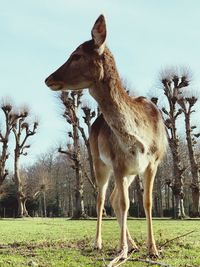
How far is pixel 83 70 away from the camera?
6.26 metres

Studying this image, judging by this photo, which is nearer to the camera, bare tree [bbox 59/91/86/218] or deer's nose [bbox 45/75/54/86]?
deer's nose [bbox 45/75/54/86]

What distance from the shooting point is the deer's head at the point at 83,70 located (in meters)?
6.19

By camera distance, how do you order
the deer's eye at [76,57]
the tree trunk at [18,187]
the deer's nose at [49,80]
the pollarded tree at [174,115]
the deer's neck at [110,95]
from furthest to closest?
the tree trunk at [18,187]
the pollarded tree at [174,115]
the deer's eye at [76,57]
the deer's nose at [49,80]
the deer's neck at [110,95]

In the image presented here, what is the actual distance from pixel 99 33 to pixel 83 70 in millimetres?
564

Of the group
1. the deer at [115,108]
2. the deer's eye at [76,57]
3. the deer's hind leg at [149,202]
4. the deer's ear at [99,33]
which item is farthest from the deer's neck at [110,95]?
the deer's hind leg at [149,202]

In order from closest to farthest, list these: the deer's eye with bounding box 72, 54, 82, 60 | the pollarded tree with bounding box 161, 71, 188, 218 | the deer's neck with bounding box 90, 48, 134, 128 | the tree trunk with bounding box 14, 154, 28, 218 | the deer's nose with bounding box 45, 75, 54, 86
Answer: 1. the deer's neck with bounding box 90, 48, 134, 128
2. the deer's nose with bounding box 45, 75, 54, 86
3. the deer's eye with bounding box 72, 54, 82, 60
4. the pollarded tree with bounding box 161, 71, 188, 218
5. the tree trunk with bounding box 14, 154, 28, 218

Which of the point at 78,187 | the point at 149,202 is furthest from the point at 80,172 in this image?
the point at 149,202

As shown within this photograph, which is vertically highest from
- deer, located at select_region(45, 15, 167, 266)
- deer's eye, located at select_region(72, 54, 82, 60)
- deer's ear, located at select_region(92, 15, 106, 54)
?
deer's ear, located at select_region(92, 15, 106, 54)

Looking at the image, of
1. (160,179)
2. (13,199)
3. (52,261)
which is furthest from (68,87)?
(13,199)

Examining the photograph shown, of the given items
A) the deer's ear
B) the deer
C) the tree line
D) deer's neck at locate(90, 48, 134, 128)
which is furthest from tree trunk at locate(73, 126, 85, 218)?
the deer's ear

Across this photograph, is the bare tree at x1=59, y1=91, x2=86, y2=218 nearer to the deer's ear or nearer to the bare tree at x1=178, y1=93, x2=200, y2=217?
the bare tree at x1=178, y1=93, x2=200, y2=217

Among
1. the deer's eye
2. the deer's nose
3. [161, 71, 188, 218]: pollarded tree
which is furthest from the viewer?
[161, 71, 188, 218]: pollarded tree

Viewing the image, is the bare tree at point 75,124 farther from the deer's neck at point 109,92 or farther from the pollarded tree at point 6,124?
the deer's neck at point 109,92

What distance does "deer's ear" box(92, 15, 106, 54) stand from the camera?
607cm
